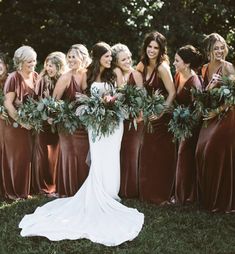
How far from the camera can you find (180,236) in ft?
20.9

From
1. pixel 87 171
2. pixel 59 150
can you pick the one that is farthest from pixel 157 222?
pixel 59 150

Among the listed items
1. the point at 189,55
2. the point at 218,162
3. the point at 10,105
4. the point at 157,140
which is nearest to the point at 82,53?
the point at 10,105

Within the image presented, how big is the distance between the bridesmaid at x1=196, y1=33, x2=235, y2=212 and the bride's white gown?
1.19m

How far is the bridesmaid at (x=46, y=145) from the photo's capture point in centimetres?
797

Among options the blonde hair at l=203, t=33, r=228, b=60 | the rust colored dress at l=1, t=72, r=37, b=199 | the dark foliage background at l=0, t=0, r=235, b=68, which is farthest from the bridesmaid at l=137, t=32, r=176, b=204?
the dark foliage background at l=0, t=0, r=235, b=68

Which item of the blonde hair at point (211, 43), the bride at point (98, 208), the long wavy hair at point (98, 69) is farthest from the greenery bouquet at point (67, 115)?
the blonde hair at point (211, 43)

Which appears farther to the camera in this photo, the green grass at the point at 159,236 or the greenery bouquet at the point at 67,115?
the greenery bouquet at the point at 67,115

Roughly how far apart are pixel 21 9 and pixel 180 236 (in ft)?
31.9

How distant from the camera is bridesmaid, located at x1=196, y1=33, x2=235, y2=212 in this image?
720 cm

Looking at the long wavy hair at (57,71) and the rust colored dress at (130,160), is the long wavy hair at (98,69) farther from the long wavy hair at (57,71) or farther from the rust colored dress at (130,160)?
the rust colored dress at (130,160)

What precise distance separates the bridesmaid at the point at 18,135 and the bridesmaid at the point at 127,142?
4.15ft

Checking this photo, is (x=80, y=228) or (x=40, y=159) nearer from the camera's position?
(x=80, y=228)

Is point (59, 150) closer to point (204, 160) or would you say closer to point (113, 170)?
point (113, 170)

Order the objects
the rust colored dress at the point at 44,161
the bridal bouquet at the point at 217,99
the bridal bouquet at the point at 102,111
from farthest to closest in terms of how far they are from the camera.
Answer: the rust colored dress at the point at 44,161 → the bridal bouquet at the point at 102,111 → the bridal bouquet at the point at 217,99
